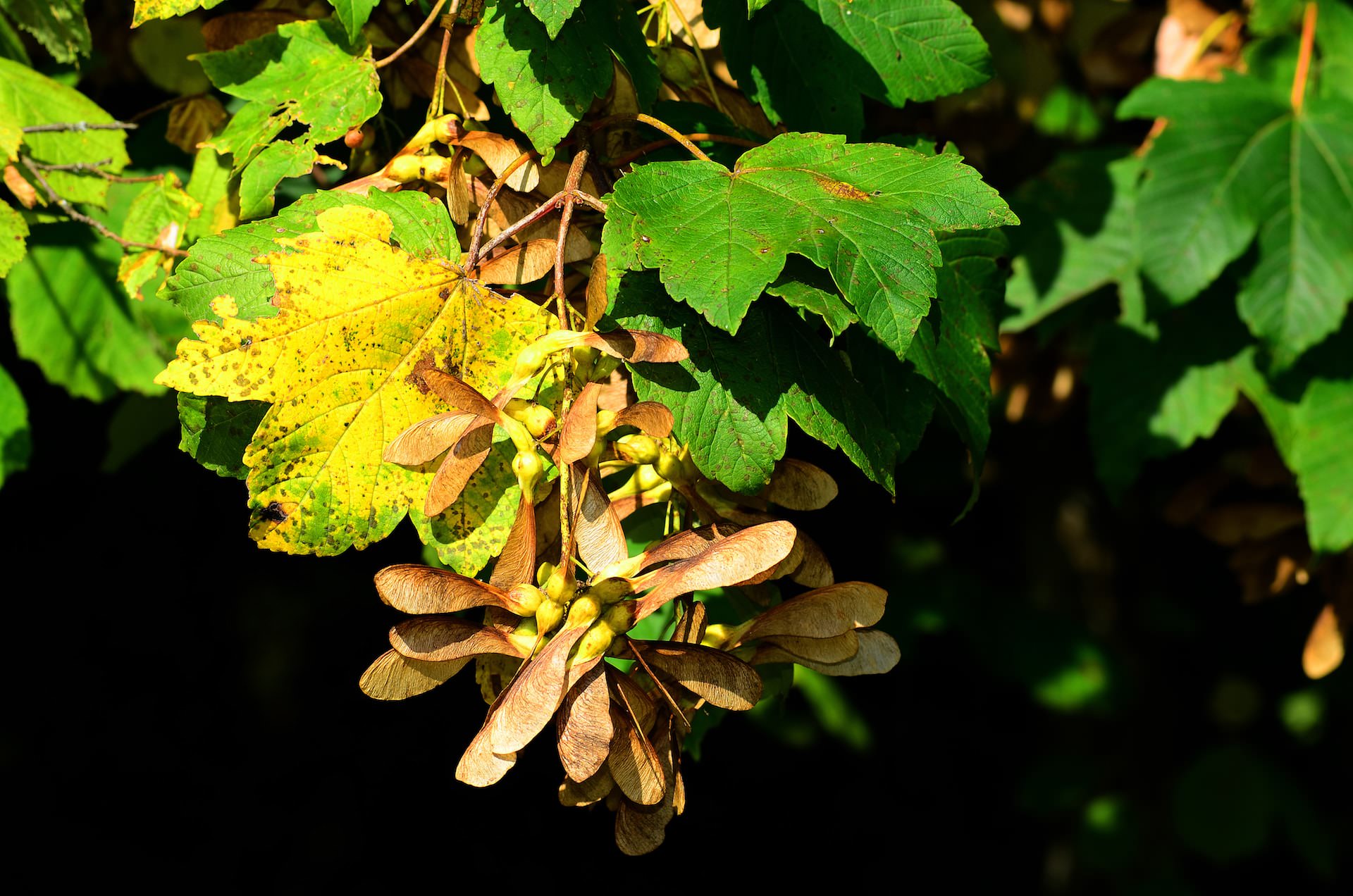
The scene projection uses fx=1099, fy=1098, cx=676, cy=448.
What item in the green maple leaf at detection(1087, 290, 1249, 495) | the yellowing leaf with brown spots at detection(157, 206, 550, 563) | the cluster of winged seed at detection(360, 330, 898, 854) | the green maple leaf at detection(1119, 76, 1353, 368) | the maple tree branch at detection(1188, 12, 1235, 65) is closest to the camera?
the cluster of winged seed at detection(360, 330, 898, 854)

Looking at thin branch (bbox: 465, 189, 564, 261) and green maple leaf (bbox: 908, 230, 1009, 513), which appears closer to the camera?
thin branch (bbox: 465, 189, 564, 261)

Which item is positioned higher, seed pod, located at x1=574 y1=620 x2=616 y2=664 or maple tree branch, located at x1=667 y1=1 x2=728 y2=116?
maple tree branch, located at x1=667 y1=1 x2=728 y2=116

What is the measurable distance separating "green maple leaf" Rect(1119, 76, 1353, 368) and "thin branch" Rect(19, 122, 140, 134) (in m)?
1.26

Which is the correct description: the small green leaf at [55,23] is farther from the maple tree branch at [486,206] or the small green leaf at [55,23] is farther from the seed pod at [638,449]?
the seed pod at [638,449]

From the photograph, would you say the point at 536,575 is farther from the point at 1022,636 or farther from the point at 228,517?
the point at 1022,636

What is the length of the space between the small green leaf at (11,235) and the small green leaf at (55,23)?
8.5 inches

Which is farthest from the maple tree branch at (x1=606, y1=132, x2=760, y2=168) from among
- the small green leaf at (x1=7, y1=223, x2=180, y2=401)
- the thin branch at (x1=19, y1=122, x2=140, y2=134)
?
the small green leaf at (x1=7, y1=223, x2=180, y2=401)

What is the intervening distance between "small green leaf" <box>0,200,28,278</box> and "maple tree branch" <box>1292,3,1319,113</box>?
5.46 ft

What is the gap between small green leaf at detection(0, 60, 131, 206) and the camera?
1.12 meters

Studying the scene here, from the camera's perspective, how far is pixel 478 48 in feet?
2.95

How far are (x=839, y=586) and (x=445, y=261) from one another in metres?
0.39

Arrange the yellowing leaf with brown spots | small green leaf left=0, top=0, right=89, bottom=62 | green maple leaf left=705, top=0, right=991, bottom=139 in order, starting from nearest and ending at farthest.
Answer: the yellowing leaf with brown spots < green maple leaf left=705, top=0, right=991, bottom=139 < small green leaf left=0, top=0, right=89, bottom=62

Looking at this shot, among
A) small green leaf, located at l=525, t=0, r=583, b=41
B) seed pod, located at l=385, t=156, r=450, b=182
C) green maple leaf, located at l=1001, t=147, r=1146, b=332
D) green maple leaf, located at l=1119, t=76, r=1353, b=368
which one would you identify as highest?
small green leaf, located at l=525, t=0, r=583, b=41

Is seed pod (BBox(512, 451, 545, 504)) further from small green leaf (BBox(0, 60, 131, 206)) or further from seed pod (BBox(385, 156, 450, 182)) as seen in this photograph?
small green leaf (BBox(0, 60, 131, 206))
